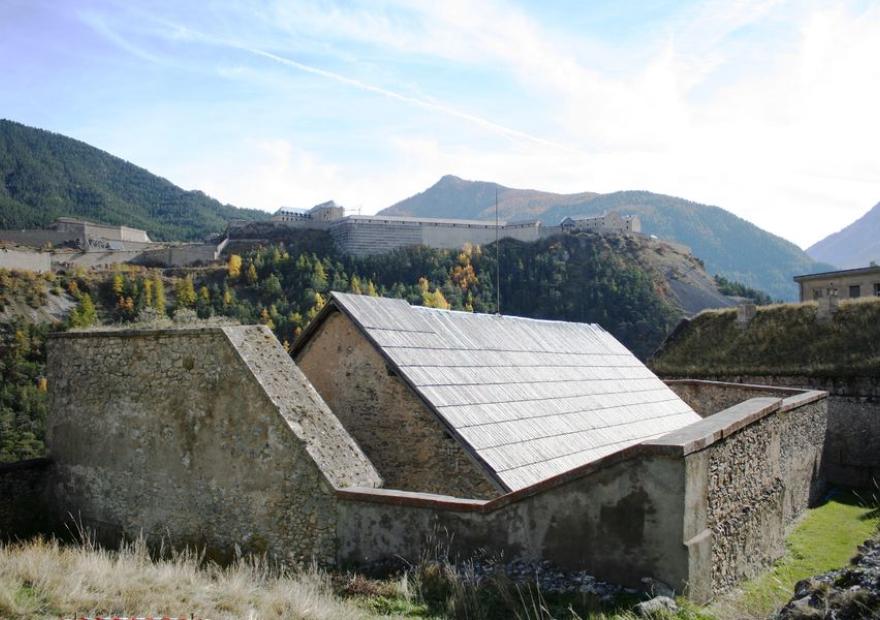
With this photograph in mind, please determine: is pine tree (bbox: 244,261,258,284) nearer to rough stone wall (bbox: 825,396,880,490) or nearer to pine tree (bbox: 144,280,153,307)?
pine tree (bbox: 144,280,153,307)

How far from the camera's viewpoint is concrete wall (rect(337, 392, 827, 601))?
19.7ft

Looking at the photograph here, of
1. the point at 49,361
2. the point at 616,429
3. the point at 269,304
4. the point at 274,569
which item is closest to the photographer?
the point at 274,569

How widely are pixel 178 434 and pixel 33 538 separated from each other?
2.51 meters

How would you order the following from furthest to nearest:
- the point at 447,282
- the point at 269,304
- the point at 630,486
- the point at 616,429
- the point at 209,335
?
the point at 447,282, the point at 269,304, the point at 616,429, the point at 209,335, the point at 630,486

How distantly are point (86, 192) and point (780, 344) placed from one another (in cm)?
12900

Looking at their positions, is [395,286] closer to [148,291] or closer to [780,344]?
[148,291]

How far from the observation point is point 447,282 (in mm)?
85625

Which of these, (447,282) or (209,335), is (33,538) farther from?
(447,282)

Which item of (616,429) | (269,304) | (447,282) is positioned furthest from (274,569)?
(447,282)

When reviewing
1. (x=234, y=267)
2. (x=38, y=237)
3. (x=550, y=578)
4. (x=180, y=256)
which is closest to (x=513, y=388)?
(x=550, y=578)

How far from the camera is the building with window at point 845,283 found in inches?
1503

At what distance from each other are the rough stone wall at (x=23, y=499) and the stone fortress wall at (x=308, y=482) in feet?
0.26

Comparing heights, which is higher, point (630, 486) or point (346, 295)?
point (346, 295)

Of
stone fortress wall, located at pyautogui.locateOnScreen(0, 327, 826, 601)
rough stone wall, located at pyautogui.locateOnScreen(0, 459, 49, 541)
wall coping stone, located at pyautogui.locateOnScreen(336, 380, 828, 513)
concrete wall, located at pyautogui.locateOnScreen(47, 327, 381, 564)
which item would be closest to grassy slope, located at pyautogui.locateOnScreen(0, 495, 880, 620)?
stone fortress wall, located at pyautogui.locateOnScreen(0, 327, 826, 601)
